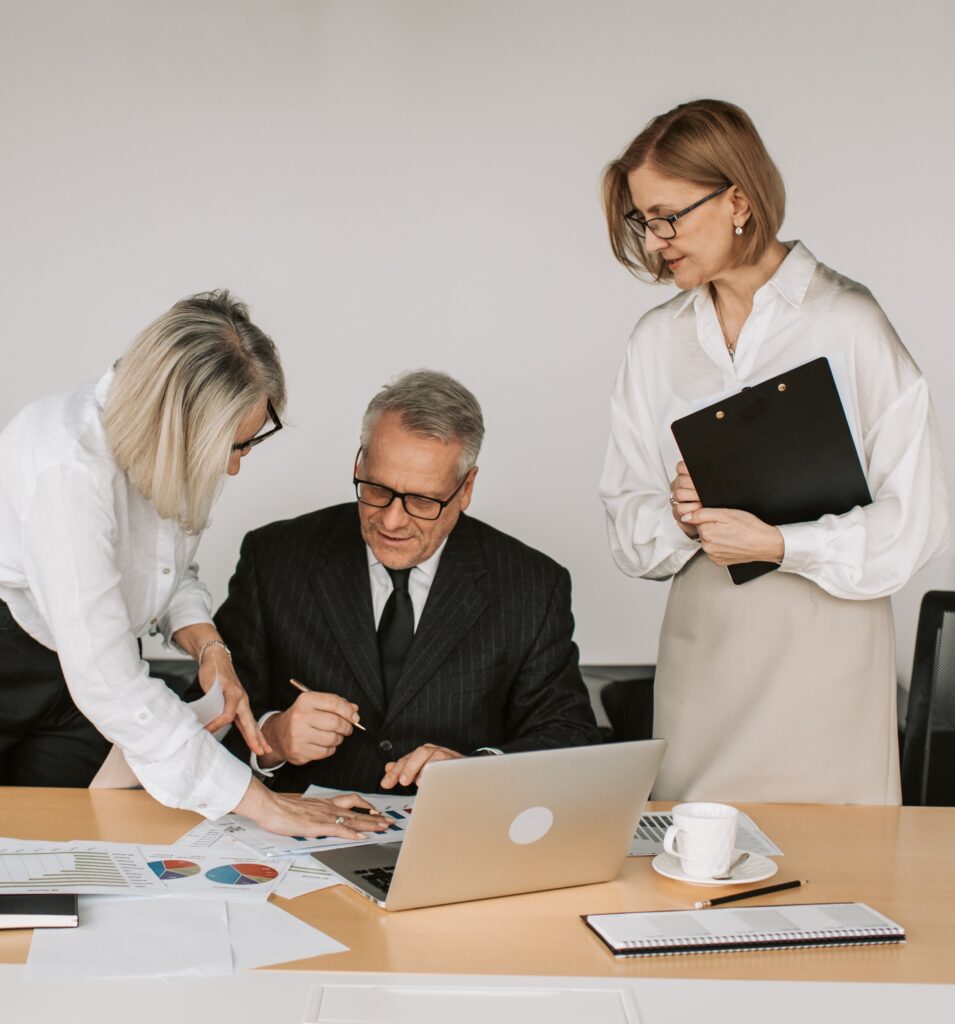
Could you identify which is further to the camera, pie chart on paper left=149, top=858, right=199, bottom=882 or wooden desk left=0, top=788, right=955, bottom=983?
pie chart on paper left=149, top=858, right=199, bottom=882

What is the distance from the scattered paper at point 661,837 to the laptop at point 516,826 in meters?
0.14

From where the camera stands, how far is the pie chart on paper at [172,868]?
5.13 ft

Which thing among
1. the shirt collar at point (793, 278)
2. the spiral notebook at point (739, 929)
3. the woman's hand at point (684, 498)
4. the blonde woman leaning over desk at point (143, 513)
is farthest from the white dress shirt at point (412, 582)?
the spiral notebook at point (739, 929)

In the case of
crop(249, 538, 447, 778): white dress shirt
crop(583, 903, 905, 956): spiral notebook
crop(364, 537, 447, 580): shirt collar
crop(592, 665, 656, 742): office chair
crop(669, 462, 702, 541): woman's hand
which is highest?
crop(669, 462, 702, 541): woman's hand

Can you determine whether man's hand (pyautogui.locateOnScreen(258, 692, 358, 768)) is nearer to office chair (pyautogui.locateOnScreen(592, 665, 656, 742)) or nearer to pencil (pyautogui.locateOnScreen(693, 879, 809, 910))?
pencil (pyautogui.locateOnScreen(693, 879, 809, 910))

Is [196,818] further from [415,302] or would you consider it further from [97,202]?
[97,202]

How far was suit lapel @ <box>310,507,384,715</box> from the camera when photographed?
233 centimetres

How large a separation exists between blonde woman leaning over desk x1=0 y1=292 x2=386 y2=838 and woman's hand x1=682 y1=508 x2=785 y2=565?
2.19 ft

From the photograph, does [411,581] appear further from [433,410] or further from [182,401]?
[182,401]

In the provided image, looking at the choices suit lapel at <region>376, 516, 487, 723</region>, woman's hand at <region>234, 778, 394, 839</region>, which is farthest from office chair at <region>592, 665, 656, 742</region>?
woman's hand at <region>234, 778, 394, 839</region>

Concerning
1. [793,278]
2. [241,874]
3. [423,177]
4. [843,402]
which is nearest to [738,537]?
[843,402]

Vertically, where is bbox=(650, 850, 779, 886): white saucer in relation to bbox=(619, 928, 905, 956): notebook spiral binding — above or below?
below

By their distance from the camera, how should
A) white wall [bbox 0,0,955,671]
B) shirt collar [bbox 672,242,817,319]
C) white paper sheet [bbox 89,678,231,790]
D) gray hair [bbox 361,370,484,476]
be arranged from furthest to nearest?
white wall [bbox 0,0,955,671] → gray hair [bbox 361,370,484,476] → shirt collar [bbox 672,242,817,319] → white paper sheet [bbox 89,678,231,790]

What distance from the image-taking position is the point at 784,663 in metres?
2.12
